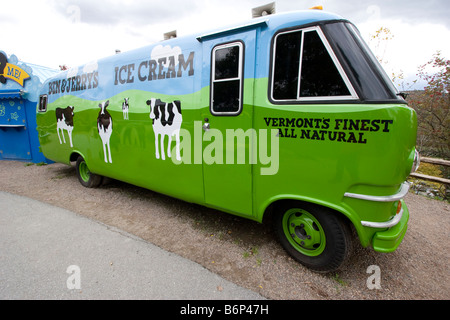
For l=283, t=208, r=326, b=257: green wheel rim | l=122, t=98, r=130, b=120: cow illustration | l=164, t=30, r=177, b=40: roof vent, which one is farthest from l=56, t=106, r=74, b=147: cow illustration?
l=283, t=208, r=326, b=257: green wheel rim

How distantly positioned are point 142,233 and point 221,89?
235 centimetres

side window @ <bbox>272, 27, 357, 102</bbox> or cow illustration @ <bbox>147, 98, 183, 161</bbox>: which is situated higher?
side window @ <bbox>272, 27, 357, 102</bbox>

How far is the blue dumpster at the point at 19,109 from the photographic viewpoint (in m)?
7.98

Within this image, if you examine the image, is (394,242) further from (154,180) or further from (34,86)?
(34,86)

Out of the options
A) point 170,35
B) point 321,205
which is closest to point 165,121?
point 170,35

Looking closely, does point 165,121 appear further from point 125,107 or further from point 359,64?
point 359,64

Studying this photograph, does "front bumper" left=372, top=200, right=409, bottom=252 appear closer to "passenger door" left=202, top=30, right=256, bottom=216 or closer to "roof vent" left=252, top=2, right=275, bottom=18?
"passenger door" left=202, top=30, right=256, bottom=216

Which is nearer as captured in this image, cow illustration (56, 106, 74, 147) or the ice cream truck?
the ice cream truck

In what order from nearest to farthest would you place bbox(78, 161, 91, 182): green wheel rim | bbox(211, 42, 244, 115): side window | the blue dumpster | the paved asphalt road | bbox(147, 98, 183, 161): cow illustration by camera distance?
the paved asphalt road
bbox(211, 42, 244, 115): side window
bbox(147, 98, 183, 161): cow illustration
bbox(78, 161, 91, 182): green wheel rim
the blue dumpster

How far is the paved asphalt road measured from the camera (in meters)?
2.39

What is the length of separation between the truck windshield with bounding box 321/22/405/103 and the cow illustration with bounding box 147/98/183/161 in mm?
2018

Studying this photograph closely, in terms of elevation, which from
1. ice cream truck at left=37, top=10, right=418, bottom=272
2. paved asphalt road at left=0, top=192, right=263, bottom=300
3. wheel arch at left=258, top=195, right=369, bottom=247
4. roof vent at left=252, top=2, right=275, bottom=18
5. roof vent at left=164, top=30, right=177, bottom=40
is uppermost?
roof vent at left=164, top=30, right=177, bottom=40
